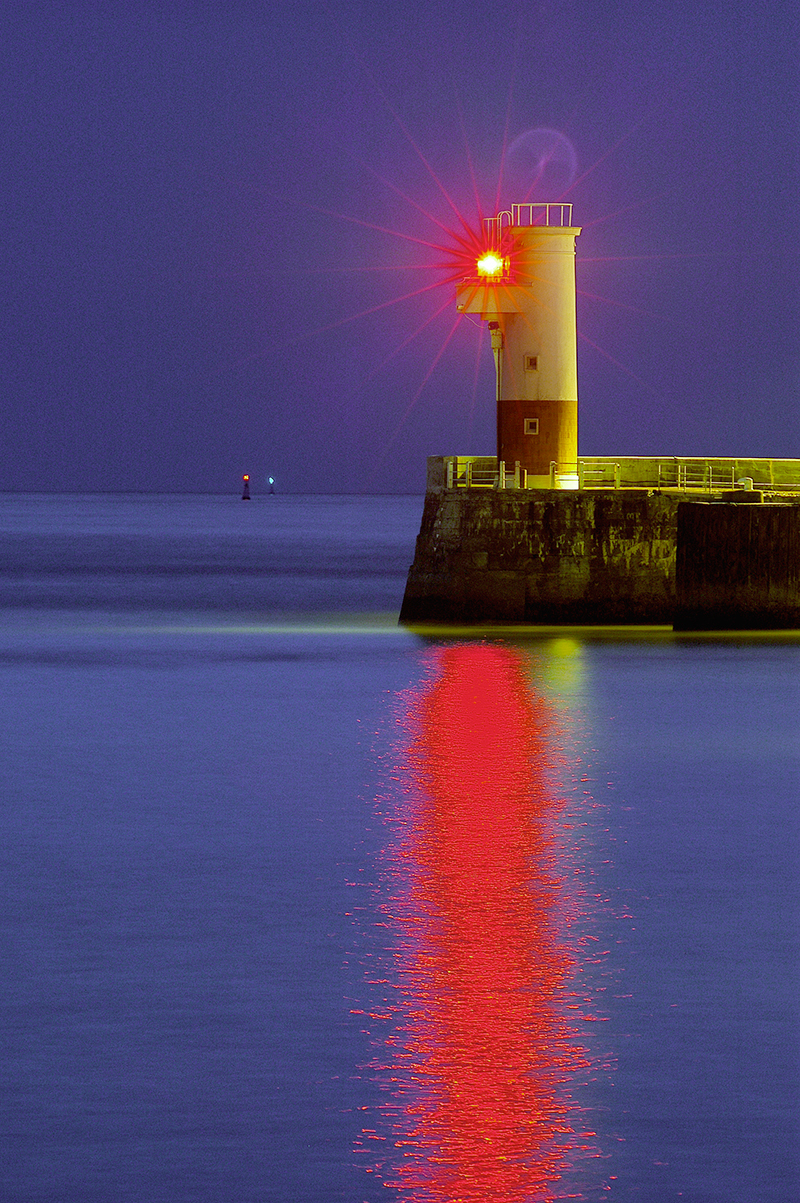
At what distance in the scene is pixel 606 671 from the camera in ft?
80.7

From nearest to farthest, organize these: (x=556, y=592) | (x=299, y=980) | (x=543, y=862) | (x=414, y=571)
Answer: (x=299, y=980)
(x=543, y=862)
(x=556, y=592)
(x=414, y=571)

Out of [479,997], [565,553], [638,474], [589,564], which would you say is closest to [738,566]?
[589,564]

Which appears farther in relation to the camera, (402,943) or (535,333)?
(535,333)

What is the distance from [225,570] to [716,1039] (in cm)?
5374

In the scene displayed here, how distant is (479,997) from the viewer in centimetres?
884

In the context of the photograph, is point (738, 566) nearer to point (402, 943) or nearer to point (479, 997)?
point (402, 943)

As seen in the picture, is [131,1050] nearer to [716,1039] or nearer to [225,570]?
[716,1039]

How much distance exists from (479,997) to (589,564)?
63.1 feet

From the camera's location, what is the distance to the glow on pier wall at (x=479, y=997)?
668 centimetres

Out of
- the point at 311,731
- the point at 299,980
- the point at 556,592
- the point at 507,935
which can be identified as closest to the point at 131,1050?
the point at 299,980

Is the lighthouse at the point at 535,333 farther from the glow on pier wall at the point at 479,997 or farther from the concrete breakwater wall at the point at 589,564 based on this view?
the glow on pier wall at the point at 479,997

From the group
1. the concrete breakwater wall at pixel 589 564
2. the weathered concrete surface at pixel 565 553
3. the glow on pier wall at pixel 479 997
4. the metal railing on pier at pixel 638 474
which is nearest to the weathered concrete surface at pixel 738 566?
the concrete breakwater wall at pixel 589 564

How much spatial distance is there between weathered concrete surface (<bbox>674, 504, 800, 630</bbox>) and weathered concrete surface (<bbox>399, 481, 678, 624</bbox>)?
1.15 m

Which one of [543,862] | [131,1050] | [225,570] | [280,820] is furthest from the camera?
[225,570]
